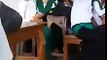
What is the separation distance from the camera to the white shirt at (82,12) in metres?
1.84

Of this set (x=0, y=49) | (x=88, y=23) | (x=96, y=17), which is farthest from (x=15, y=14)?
(x=96, y=17)

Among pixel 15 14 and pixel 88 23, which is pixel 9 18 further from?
pixel 88 23

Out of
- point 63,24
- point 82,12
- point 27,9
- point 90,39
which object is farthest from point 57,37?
point 90,39

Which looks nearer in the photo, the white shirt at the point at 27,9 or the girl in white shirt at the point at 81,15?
the girl in white shirt at the point at 81,15

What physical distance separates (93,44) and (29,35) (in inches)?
31.2

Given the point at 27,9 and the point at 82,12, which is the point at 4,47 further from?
the point at 27,9

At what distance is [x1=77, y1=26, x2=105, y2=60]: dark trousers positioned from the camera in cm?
143

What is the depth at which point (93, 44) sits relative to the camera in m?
1.48

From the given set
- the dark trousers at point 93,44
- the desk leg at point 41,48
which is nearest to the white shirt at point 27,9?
the desk leg at point 41,48

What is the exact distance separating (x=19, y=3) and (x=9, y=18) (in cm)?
126

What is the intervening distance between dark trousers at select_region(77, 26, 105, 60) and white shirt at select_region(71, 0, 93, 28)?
0.92 feet

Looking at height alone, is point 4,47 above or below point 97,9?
below

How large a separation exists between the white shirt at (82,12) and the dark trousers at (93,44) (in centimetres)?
28

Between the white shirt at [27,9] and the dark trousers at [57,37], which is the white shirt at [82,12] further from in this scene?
the white shirt at [27,9]
